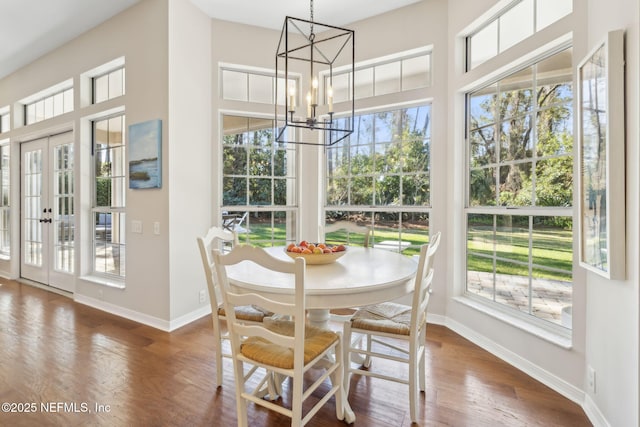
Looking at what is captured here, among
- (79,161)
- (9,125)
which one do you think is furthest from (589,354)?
(9,125)

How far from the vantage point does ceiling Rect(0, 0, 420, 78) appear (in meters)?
3.04

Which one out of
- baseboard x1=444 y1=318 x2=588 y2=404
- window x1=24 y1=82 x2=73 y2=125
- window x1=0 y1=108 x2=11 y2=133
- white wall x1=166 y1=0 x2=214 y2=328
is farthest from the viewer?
window x1=0 y1=108 x2=11 y2=133

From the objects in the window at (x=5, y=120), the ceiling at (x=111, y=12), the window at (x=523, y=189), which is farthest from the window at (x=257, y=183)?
the window at (x=5, y=120)

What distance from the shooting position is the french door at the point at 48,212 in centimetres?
411

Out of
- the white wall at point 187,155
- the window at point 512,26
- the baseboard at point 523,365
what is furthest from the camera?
the white wall at point 187,155

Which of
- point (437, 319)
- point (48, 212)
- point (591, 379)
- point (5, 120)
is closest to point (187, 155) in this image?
point (48, 212)

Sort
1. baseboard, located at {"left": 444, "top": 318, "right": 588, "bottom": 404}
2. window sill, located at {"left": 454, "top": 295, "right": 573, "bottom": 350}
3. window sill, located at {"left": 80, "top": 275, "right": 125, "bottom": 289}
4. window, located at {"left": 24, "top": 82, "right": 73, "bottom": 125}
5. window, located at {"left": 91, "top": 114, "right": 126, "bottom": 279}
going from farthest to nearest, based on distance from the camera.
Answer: window, located at {"left": 24, "top": 82, "right": 73, "bottom": 125}
window, located at {"left": 91, "top": 114, "right": 126, "bottom": 279}
window sill, located at {"left": 80, "top": 275, "right": 125, "bottom": 289}
window sill, located at {"left": 454, "top": 295, "right": 573, "bottom": 350}
baseboard, located at {"left": 444, "top": 318, "right": 588, "bottom": 404}

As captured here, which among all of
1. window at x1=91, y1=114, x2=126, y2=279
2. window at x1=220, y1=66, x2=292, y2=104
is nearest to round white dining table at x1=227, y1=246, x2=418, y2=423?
window at x1=220, y1=66, x2=292, y2=104

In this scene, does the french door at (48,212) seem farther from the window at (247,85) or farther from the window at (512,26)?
the window at (512,26)

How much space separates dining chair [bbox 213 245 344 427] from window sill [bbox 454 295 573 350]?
4.73ft

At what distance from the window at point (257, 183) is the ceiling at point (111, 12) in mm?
1025

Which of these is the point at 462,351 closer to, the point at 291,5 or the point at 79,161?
the point at 291,5

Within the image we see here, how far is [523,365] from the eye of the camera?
224 centimetres

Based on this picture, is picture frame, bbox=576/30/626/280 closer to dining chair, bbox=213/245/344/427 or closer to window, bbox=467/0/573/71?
window, bbox=467/0/573/71
